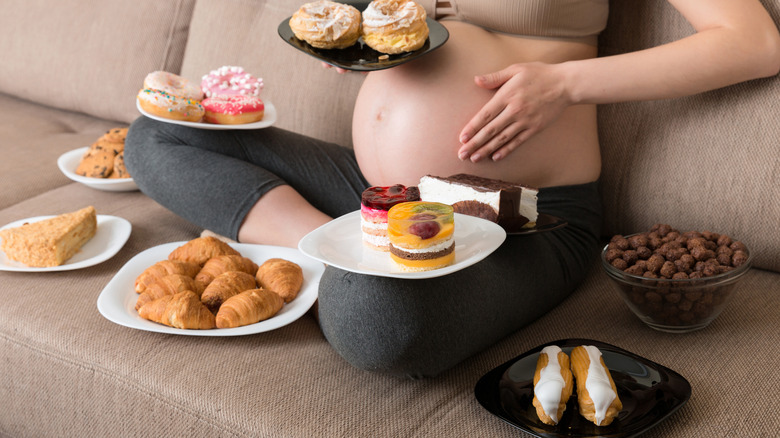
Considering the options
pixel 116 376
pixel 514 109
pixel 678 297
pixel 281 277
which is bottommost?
pixel 116 376

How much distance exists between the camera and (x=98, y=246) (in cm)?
136

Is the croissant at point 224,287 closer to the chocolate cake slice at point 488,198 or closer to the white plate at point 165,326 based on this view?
the white plate at point 165,326

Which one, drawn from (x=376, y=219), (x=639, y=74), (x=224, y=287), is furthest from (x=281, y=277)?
(x=639, y=74)

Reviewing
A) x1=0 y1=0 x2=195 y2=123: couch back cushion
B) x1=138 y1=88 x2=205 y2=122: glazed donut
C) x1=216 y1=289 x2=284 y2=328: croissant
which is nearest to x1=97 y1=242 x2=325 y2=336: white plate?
x1=216 y1=289 x2=284 y2=328: croissant

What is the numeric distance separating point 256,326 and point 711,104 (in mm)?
871

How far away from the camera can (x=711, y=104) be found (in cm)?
120

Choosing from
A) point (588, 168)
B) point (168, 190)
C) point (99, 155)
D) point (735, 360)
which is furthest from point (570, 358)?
point (99, 155)

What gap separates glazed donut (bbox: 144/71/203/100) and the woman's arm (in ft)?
2.09

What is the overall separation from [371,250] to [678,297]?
0.46 m

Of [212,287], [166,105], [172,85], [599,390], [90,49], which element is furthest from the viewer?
[90,49]

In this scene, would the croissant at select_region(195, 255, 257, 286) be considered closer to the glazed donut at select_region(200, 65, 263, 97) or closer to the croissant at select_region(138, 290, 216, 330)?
the croissant at select_region(138, 290, 216, 330)

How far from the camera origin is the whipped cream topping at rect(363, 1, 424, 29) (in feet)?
3.62

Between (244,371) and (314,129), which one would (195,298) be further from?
(314,129)

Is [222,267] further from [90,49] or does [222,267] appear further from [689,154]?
[90,49]
